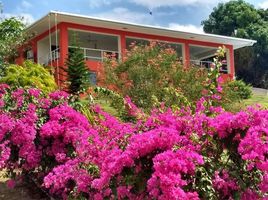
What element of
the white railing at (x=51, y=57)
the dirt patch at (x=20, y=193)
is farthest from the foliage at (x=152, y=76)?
the white railing at (x=51, y=57)

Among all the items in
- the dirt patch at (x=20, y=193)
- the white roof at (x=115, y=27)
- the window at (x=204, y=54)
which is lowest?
the dirt patch at (x=20, y=193)

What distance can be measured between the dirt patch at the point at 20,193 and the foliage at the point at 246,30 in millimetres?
37764

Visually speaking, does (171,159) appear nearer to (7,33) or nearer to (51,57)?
(7,33)

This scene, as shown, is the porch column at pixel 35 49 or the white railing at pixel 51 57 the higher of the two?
the porch column at pixel 35 49

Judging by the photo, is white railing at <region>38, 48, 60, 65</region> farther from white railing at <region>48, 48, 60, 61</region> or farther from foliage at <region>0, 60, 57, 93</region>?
foliage at <region>0, 60, 57, 93</region>

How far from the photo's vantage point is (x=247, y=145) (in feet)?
14.0

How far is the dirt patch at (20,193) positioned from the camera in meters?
7.41

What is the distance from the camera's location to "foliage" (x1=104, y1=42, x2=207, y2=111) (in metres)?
16.2

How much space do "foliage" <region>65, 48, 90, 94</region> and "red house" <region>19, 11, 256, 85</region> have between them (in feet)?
3.23

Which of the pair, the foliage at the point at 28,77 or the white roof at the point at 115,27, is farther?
the white roof at the point at 115,27

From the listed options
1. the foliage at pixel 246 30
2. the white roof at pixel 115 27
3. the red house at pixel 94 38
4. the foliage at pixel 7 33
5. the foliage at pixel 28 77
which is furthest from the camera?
the foliage at pixel 246 30

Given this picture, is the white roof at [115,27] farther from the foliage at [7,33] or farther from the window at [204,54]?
the foliage at [7,33]

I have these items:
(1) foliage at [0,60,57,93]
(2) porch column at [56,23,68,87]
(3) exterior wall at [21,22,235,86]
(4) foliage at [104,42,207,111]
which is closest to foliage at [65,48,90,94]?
(3) exterior wall at [21,22,235,86]

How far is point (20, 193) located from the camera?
7.68m
